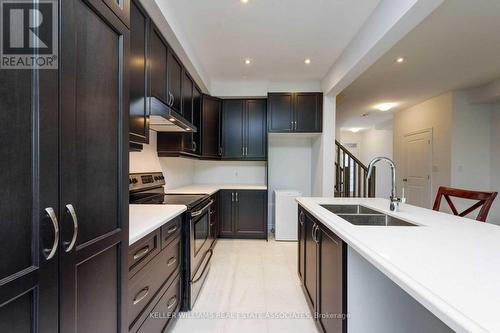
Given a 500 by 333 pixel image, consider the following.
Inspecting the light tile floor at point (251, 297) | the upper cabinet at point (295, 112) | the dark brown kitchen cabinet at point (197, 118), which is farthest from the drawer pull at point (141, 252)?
the upper cabinet at point (295, 112)

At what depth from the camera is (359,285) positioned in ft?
3.98

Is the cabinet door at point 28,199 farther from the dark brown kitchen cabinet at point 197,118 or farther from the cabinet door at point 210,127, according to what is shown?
the cabinet door at point 210,127

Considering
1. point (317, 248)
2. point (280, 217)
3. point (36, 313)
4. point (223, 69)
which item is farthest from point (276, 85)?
point (36, 313)

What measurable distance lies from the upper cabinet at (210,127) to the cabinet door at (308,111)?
134 centimetres

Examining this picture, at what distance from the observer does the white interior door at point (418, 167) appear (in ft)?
16.6

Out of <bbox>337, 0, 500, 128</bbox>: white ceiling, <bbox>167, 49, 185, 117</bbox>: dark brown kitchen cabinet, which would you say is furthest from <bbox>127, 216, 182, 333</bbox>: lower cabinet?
<bbox>337, 0, 500, 128</bbox>: white ceiling

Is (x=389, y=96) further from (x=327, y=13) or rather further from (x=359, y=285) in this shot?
(x=359, y=285)

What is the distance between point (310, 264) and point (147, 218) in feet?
4.36

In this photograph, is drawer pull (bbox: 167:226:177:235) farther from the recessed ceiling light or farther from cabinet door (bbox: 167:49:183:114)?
the recessed ceiling light

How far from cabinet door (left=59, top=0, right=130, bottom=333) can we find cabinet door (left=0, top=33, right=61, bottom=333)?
0.13 feet

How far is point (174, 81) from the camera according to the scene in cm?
236

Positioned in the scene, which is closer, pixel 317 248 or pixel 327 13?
pixel 317 248

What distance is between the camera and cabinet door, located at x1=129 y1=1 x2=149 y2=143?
5.01 feet

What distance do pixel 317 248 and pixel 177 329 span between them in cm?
124
